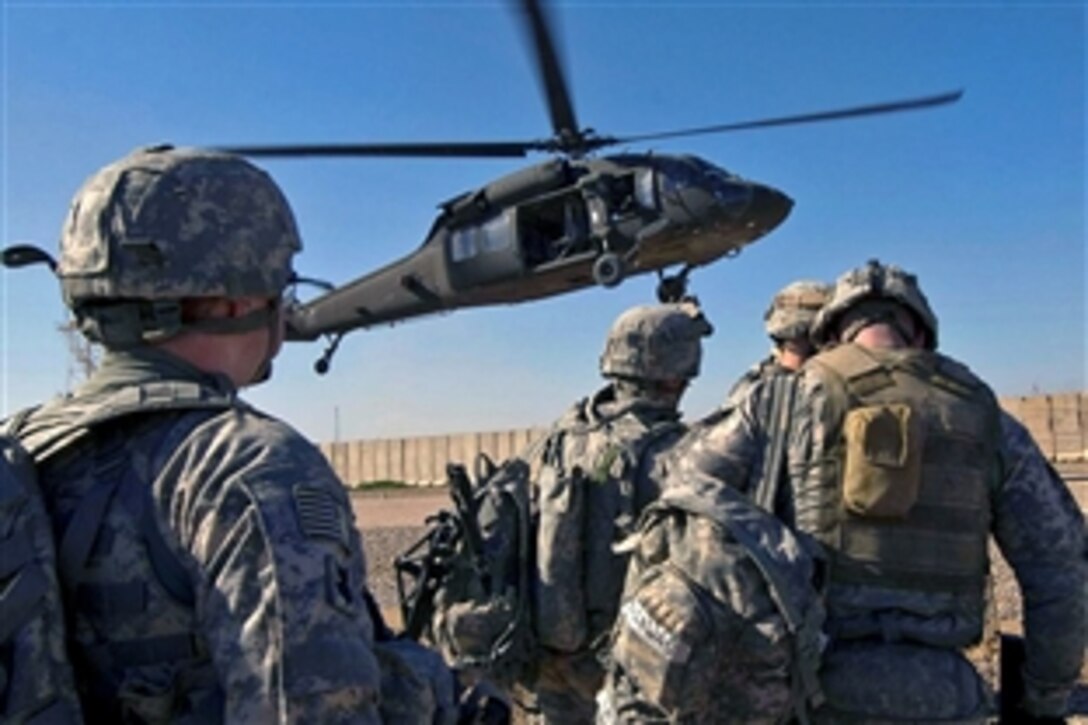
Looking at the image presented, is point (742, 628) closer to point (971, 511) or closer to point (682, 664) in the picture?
point (682, 664)

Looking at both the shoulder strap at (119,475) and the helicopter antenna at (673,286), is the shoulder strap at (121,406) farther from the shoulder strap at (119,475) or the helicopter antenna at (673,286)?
the helicopter antenna at (673,286)

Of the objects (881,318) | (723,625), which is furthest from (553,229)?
(723,625)

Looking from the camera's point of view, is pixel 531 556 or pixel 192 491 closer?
pixel 192 491

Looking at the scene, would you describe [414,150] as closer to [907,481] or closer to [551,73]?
[551,73]

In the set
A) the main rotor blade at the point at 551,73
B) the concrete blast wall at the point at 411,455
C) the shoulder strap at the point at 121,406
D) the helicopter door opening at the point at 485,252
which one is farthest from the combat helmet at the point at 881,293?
the concrete blast wall at the point at 411,455

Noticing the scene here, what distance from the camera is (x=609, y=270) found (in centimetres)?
1188

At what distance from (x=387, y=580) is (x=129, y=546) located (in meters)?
11.2

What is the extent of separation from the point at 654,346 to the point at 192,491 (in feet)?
10.2

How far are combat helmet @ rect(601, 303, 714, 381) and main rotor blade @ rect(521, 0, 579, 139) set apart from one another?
22.8 ft

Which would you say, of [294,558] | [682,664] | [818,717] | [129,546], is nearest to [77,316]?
[129,546]

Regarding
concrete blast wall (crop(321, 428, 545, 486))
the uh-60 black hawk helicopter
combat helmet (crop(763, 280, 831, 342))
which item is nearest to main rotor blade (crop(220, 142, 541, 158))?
the uh-60 black hawk helicopter

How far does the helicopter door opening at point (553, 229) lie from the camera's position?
1240 cm

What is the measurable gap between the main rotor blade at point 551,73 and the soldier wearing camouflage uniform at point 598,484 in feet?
22.8

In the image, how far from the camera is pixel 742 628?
2.87 meters
